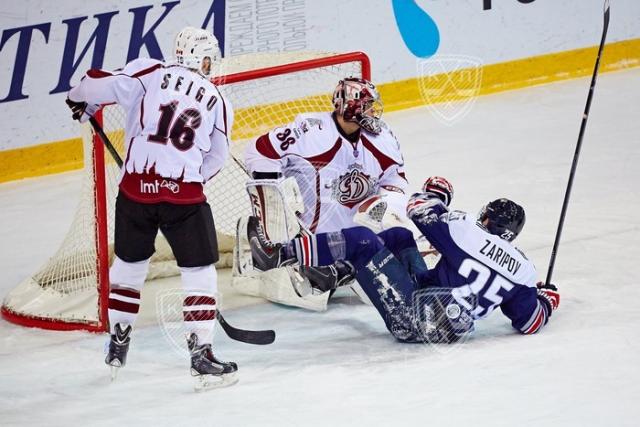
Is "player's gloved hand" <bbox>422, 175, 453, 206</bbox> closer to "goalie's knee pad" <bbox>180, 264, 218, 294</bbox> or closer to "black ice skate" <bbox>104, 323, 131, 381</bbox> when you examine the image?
"goalie's knee pad" <bbox>180, 264, 218, 294</bbox>

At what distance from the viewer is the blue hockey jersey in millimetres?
4320

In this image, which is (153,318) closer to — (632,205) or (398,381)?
(398,381)

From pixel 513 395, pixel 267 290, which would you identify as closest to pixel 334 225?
pixel 267 290

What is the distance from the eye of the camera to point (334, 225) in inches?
197

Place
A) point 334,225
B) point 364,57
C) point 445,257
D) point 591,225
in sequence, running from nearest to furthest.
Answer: point 445,257 → point 334,225 → point 364,57 → point 591,225

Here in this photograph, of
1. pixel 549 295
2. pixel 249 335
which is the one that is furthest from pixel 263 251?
pixel 549 295

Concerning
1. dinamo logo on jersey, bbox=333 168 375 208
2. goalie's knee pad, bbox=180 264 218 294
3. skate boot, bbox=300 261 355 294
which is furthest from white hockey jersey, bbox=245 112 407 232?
goalie's knee pad, bbox=180 264 218 294

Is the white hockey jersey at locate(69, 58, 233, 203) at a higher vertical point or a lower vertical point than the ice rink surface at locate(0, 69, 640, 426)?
higher

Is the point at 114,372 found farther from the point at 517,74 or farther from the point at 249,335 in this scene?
the point at 517,74

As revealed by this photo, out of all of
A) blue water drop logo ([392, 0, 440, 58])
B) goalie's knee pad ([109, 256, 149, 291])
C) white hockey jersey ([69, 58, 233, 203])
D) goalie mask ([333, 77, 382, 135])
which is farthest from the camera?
blue water drop logo ([392, 0, 440, 58])

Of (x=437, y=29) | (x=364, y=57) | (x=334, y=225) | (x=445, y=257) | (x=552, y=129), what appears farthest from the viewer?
(x=437, y=29)

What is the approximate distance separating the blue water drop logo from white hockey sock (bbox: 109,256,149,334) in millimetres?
4092

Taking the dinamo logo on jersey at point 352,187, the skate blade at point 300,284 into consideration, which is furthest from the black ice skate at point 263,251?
the dinamo logo on jersey at point 352,187

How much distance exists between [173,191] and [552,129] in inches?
156
